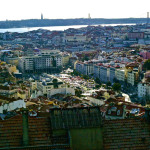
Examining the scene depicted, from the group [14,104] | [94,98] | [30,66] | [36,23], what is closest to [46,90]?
[94,98]

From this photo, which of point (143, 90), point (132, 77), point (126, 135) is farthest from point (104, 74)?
point (126, 135)

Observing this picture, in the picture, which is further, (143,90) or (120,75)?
(120,75)

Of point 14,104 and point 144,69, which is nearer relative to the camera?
point 14,104

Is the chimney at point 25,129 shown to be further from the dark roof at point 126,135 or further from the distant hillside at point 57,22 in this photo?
the distant hillside at point 57,22

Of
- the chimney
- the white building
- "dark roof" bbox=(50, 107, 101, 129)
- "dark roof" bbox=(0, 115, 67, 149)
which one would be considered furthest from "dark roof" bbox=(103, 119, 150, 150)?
the white building

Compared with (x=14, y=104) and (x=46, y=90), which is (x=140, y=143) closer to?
(x=14, y=104)

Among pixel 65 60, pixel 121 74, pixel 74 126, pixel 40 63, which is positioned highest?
pixel 74 126

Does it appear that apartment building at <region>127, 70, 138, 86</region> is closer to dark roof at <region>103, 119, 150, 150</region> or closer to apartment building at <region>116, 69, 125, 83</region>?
apartment building at <region>116, 69, 125, 83</region>

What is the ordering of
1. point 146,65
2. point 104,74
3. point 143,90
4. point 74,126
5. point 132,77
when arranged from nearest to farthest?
1. point 74,126
2. point 143,90
3. point 132,77
4. point 104,74
5. point 146,65

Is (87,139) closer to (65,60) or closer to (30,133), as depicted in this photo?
(30,133)
